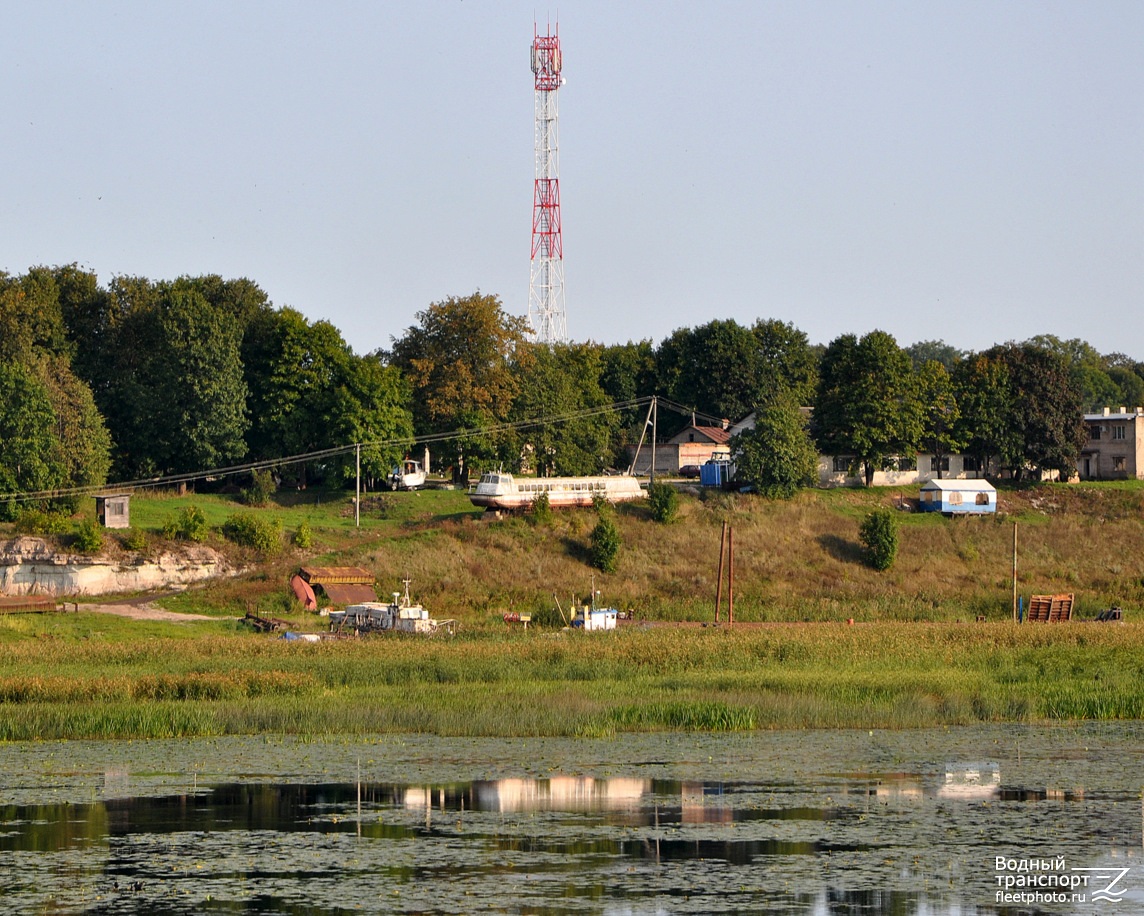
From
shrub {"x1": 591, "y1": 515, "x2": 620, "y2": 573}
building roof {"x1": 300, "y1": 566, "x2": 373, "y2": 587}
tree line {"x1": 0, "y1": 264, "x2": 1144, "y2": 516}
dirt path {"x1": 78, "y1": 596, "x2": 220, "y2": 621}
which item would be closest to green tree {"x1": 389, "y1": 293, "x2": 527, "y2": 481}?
tree line {"x1": 0, "y1": 264, "x2": 1144, "y2": 516}

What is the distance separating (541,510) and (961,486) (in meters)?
27.1

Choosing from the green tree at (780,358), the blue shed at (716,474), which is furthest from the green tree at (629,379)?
the blue shed at (716,474)

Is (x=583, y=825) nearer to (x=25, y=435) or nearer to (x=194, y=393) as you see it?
(x=25, y=435)

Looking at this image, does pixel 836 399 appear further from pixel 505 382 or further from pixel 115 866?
pixel 115 866

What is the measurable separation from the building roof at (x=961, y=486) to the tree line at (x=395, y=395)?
5920 millimetres

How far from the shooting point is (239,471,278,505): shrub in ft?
300

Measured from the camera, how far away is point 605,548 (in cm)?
8350

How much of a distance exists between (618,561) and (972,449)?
3458 cm

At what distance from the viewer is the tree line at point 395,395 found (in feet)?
311

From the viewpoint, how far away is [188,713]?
39750mm

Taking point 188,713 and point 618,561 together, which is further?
point 618,561

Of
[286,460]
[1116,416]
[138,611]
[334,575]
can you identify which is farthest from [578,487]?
[1116,416]

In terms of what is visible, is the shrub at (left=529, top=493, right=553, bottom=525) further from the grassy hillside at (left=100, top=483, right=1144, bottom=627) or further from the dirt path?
the dirt path

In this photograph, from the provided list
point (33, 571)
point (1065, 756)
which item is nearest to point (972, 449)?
point (33, 571)
